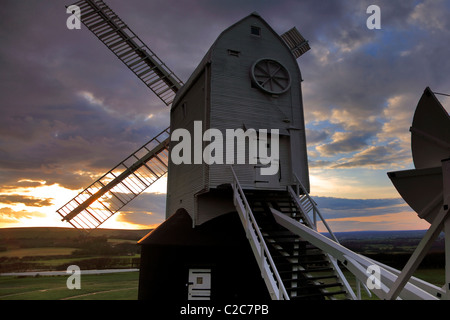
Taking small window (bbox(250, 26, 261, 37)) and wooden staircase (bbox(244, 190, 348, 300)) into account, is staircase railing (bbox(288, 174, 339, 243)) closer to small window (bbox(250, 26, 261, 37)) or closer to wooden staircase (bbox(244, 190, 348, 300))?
wooden staircase (bbox(244, 190, 348, 300))

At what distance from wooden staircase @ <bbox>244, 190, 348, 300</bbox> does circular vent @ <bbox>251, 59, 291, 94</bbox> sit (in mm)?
5294

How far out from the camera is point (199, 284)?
40.1ft

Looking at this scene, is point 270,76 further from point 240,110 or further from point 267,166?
point 267,166

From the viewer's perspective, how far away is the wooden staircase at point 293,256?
31.0 ft

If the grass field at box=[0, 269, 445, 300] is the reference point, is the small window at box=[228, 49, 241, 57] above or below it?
above

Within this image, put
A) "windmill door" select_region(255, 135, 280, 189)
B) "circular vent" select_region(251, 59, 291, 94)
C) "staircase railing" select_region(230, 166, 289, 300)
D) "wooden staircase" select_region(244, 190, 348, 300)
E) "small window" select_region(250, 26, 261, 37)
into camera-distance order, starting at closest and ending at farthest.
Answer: "staircase railing" select_region(230, 166, 289, 300)
"wooden staircase" select_region(244, 190, 348, 300)
"windmill door" select_region(255, 135, 280, 189)
"circular vent" select_region(251, 59, 291, 94)
"small window" select_region(250, 26, 261, 37)

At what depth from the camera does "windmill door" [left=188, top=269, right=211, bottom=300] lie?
12094 mm

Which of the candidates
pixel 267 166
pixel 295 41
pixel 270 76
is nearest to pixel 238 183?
pixel 267 166

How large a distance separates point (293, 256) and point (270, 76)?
895 cm

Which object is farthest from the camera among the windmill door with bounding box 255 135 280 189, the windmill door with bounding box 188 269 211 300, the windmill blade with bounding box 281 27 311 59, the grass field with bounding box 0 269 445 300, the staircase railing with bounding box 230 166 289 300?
the windmill blade with bounding box 281 27 311 59

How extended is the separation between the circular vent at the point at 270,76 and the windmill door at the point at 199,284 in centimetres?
908

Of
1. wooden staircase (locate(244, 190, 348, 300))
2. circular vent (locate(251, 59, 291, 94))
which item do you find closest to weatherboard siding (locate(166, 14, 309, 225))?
circular vent (locate(251, 59, 291, 94))
